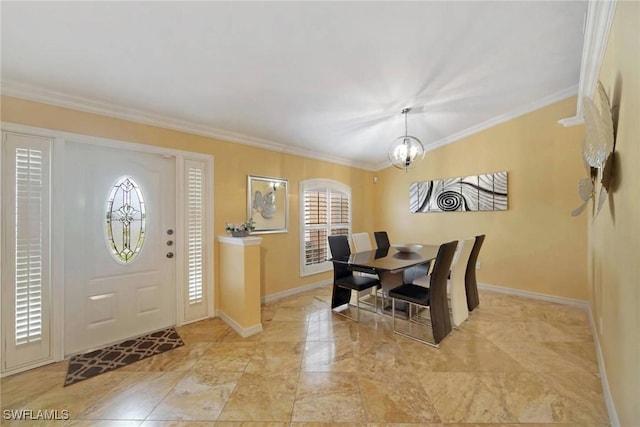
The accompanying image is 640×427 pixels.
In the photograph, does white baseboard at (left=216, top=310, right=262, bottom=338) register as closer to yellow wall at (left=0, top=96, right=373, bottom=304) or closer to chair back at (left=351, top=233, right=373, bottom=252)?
yellow wall at (left=0, top=96, right=373, bottom=304)

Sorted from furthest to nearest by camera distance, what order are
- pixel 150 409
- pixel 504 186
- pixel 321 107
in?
pixel 504 186 < pixel 321 107 < pixel 150 409

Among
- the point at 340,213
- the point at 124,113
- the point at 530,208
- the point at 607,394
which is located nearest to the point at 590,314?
the point at 530,208

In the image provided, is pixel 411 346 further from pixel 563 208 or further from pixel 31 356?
pixel 31 356

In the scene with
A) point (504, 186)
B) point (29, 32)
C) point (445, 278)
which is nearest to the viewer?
point (29, 32)

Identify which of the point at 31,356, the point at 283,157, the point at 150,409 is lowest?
the point at 150,409

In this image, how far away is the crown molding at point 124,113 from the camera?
2.11 metres

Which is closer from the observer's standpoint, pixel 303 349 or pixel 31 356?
pixel 31 356

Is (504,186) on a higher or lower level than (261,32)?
lower

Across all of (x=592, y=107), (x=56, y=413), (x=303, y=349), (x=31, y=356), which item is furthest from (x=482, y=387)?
(x=31, y=356)

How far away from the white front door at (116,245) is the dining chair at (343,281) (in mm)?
1964

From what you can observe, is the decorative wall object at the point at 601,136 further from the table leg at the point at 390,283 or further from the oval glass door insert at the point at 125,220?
the oval glass door insert at the point at 125,220

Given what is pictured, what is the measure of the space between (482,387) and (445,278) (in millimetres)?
996

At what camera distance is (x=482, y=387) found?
1903 mm

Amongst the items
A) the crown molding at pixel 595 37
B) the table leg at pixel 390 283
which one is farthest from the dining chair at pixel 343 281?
the crown molding at pixel 595 37
